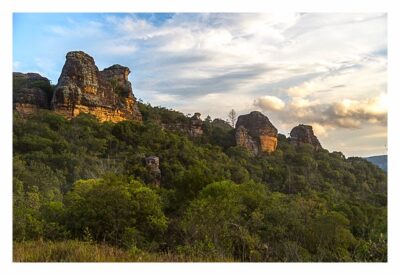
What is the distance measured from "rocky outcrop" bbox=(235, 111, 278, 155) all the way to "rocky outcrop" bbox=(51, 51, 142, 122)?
248 inches

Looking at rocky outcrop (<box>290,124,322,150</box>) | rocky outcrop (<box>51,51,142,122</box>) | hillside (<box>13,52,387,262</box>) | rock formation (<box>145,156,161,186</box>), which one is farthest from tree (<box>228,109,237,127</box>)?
rocky outcrop (<box>51,51,142,122</box>)

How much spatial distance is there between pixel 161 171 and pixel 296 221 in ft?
26.8

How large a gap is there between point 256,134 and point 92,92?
10083 mm

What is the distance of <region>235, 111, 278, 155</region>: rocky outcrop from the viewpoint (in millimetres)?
27422

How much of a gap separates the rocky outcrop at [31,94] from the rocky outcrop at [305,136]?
43.8 ft

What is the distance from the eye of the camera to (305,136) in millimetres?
26031

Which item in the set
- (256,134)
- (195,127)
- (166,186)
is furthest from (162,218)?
(256,134)

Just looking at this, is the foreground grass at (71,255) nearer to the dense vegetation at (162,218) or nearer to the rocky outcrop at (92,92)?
the dense vegetation at (162,218)

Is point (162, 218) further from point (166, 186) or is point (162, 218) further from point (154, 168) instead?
point (154, 168)

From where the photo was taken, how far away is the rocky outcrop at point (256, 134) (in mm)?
27422

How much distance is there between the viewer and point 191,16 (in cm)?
672

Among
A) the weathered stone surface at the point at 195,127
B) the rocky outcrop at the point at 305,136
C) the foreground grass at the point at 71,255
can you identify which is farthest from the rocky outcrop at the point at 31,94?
the foreground grass at the point at 71,255

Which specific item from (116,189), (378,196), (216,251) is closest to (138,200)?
(116,189)
